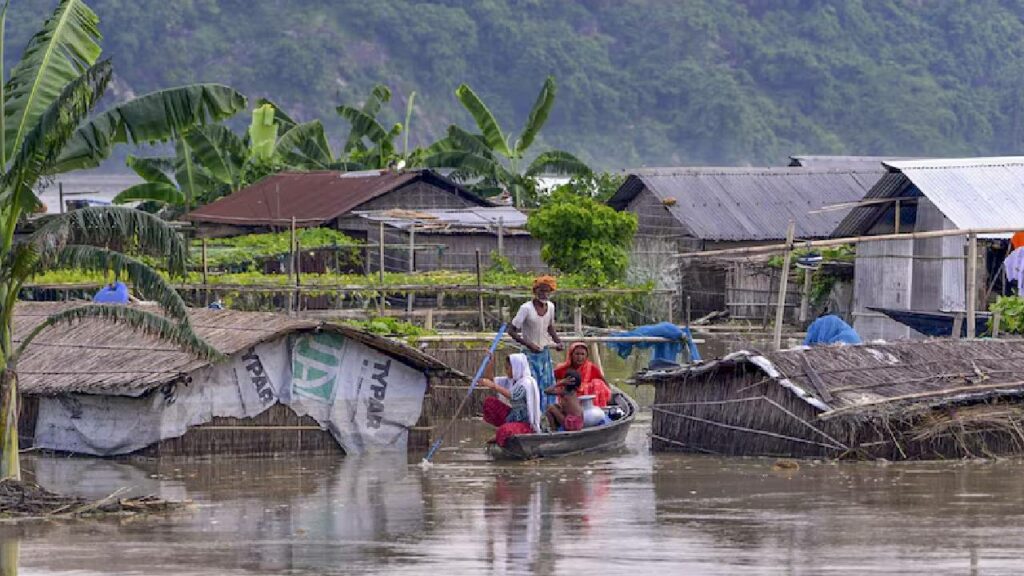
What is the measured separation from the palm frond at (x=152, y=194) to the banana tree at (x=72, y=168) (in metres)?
19.8

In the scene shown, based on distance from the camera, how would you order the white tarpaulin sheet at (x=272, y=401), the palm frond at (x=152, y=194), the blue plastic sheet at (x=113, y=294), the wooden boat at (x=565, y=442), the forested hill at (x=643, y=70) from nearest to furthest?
the wooden boat at (x=565, y=442), the white tarpaulin sheet at (x=272, y=401), the blue plastic sheet at (x=113, y=294), the palm frond at (x=152, y=194), the forested hill at (x=643, y=70)

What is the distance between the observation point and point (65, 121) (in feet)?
38.0

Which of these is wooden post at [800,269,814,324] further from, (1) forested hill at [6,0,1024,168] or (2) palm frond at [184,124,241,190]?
(1) forested hill at [6,0,1024,168]

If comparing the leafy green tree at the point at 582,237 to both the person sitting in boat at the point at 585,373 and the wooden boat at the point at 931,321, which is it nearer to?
the wooden boat at the point at 931,321

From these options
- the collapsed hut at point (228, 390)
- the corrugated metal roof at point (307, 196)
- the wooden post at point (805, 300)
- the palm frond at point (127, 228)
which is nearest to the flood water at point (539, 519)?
the collapsed hut at point (228, 390)

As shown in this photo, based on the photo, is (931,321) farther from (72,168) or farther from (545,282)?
(72,168)

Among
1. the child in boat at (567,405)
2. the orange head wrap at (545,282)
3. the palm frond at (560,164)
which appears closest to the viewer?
the child in boat at (567,405)

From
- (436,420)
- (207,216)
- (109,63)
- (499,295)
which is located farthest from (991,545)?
(207,216)

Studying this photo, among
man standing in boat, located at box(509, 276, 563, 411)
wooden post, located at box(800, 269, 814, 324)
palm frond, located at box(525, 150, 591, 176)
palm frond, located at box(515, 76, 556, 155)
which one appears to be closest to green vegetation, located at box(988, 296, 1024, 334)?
man standing in boat, located at box(509, 276, 563, 411)

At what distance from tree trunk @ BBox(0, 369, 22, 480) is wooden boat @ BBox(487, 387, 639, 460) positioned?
425 centimetres

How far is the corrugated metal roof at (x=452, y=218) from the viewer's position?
30.2m

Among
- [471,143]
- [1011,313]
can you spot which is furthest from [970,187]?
[471,143]

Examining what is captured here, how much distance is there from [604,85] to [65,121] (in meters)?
70.3

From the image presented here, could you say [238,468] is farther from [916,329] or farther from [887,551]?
[916,329]
